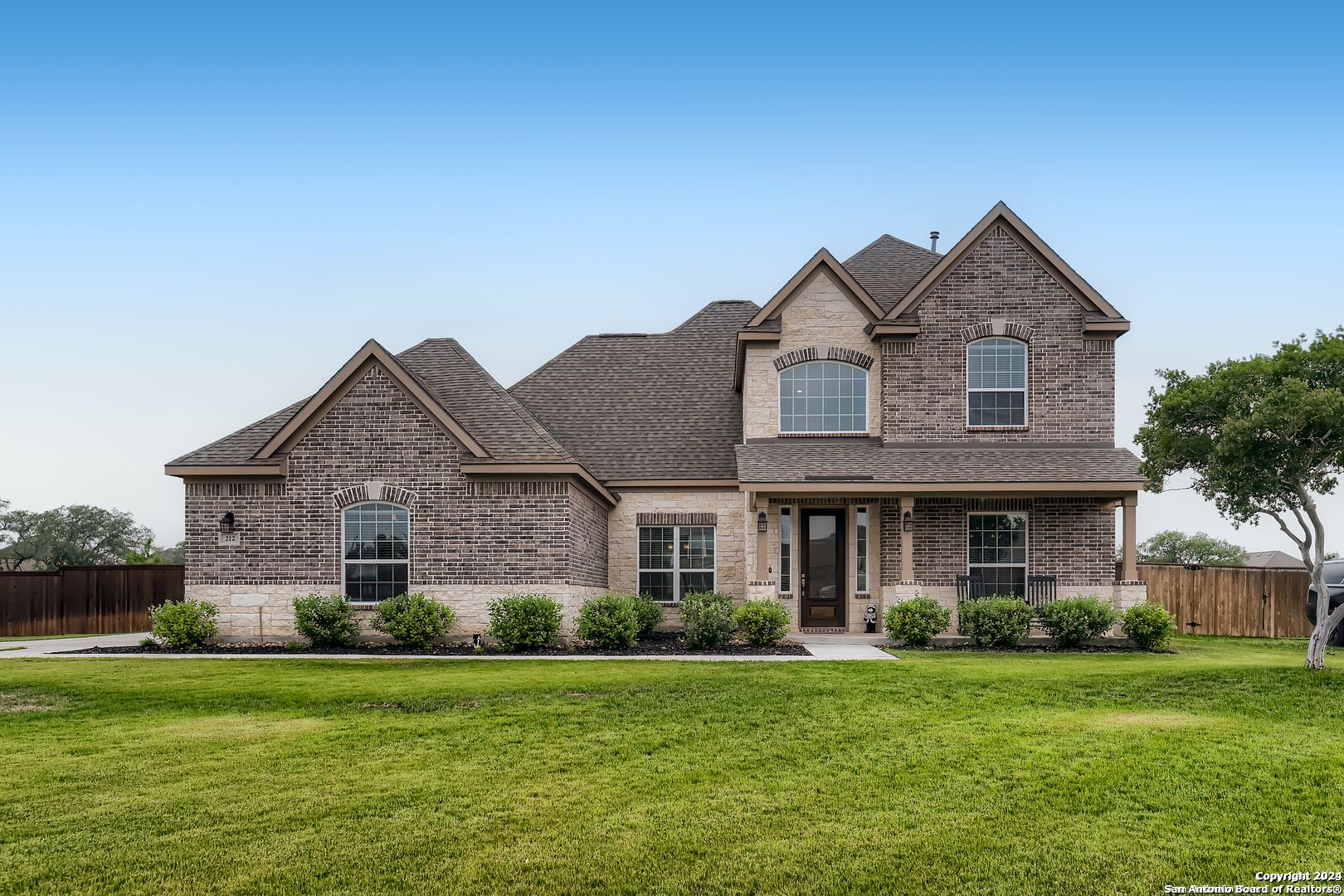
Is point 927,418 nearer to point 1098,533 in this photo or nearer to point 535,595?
point 1098,533

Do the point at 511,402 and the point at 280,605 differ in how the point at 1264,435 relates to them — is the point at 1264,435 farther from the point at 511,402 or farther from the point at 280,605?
the point at 280,605

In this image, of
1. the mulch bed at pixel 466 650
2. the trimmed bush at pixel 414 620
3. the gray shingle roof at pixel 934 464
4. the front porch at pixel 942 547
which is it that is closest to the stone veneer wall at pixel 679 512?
the front porch at pixel 942 547

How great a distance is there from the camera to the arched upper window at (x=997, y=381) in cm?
1952

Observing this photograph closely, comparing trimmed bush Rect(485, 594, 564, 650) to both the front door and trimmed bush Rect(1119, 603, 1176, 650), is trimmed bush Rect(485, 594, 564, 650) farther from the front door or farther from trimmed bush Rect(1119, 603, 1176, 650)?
trimmed bush Rect(1119, 603, 1176, 650)

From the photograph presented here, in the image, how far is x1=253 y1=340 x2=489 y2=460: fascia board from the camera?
1716 centimetres

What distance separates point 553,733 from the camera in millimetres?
8633

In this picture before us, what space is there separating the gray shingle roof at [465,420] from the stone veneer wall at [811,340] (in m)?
4.58

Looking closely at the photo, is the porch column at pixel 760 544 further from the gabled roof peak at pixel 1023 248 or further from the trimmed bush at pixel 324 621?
the trimmed bush at pixel 324 621

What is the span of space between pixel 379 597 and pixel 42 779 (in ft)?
33.3

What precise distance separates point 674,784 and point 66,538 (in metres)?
57.2

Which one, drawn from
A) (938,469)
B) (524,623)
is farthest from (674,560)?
(938,469)

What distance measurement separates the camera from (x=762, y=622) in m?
16.4

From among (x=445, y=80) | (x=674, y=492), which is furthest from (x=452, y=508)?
(x=445, y=80)

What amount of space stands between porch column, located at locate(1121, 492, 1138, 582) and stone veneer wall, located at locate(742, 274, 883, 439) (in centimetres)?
492
